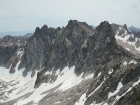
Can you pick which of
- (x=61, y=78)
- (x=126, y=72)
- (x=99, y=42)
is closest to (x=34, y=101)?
(x=61, y=78)

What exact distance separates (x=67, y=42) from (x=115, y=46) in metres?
74.5

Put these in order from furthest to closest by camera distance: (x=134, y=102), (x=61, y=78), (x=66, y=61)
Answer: (x=66, y=61) < (x=61, y=78) < (x=134, y=102)

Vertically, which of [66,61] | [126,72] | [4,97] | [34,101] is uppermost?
[126,72]

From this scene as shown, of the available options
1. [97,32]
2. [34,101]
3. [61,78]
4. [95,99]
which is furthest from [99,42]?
[95,99]

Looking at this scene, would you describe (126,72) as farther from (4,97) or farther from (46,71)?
(4,97)

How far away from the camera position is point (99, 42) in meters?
127

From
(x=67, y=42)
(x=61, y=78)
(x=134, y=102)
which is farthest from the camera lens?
(x=67, y=42)

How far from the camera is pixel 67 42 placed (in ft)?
589

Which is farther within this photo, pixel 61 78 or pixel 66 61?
pixel 66 61

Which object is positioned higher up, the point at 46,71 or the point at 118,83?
the point at 118,83

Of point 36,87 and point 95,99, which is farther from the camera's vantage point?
point 36,87

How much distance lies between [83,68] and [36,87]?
38.4m

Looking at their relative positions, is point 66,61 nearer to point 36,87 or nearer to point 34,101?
point 36,87

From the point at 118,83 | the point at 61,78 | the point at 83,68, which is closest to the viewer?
the point at 118,83
